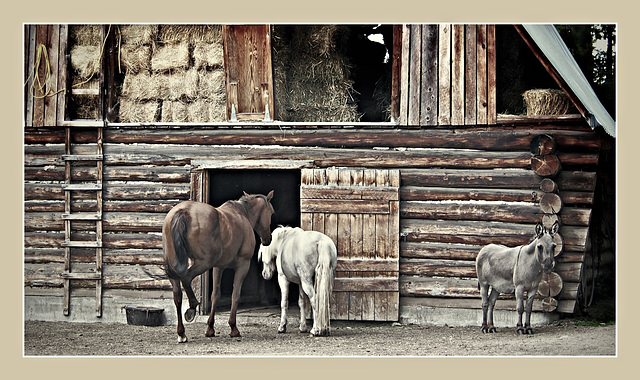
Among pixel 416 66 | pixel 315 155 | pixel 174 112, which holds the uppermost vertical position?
pixel 416 66

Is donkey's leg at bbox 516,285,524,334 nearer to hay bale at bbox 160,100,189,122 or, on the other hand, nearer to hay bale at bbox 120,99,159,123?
hay bale at bbox 160,100,189,122

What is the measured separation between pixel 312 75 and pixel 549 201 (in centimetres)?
412

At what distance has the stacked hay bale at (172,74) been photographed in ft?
42.7

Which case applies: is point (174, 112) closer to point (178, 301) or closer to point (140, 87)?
point (140, 87)

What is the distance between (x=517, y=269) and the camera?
11625mm

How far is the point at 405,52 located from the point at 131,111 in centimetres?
431

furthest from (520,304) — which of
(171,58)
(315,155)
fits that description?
(171,58)

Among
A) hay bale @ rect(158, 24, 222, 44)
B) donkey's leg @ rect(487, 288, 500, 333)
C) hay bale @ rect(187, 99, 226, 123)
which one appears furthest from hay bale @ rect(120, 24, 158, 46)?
donkey's leg @ rect(487, 288, 500, 333)

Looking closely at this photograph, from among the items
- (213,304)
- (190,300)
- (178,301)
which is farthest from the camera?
(213,304)

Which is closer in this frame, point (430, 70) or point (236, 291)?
point (236, 291)

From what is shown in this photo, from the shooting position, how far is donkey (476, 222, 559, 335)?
11.4 metres

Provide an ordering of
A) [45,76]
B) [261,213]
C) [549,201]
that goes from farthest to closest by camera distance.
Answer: [45,76], [261,213], [549,201]

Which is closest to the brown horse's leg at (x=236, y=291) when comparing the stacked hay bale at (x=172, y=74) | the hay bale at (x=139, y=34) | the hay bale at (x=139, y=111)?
the stacked hay bale at (x=172, y=74)

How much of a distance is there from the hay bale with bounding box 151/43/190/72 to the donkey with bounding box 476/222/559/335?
5.36 meters
